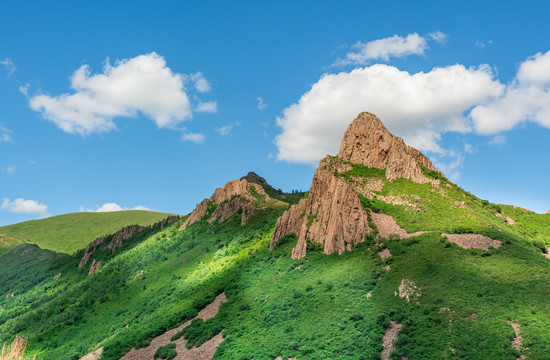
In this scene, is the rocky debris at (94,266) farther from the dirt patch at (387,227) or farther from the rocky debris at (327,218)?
the dirt patch at (387,227)

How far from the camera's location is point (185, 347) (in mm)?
72062

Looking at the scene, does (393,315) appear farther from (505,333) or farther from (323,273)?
(323,273)

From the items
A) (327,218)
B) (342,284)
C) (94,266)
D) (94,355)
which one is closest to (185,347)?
(94,355)

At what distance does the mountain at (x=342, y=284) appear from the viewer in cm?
5662

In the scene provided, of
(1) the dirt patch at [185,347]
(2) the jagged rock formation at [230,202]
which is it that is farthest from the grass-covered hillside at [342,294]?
(2) the jagged rock formation at [230,202]

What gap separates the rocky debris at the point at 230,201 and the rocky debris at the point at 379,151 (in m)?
42.0

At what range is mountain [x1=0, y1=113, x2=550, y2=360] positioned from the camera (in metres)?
56.6

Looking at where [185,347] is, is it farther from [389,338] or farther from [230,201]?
[230,201]

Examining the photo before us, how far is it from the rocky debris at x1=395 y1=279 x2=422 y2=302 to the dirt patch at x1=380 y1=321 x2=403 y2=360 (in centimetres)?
533

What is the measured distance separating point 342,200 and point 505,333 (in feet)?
130

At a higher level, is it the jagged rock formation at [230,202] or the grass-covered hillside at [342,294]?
the jagged rock formation at [230,202]

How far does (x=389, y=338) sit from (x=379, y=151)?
51.8 meters

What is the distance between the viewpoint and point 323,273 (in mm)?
77500

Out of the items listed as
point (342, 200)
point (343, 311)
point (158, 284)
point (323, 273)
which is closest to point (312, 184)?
point (342, 200)
